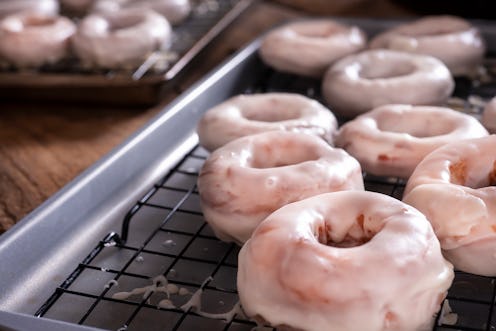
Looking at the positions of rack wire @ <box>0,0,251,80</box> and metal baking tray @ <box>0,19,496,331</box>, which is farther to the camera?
rack wire @ <box>0,0,251,80</box>

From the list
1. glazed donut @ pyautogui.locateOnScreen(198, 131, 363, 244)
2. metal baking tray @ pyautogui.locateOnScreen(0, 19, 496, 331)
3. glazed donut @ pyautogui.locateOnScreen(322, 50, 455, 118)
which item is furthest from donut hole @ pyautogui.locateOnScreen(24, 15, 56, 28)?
glazed donut @ pyautogui.locateOnScreen(198, 131, 363, 244)

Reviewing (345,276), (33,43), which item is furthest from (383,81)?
(33,43)

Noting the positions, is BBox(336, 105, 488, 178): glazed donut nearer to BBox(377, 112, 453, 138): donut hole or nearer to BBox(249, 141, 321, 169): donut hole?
BBox(377, 112, 453, 138): donut hole

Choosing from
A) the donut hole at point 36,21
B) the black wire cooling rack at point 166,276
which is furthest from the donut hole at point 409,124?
the donut hole at point 36,21

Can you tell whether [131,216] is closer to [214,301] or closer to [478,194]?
[214,301]

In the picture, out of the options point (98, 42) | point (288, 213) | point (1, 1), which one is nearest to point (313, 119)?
point (288, 213)

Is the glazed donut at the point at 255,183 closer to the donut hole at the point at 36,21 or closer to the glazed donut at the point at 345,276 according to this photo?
the glazed donut at the point at 345,276

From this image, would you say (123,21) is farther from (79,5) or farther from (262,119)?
(262,119)
